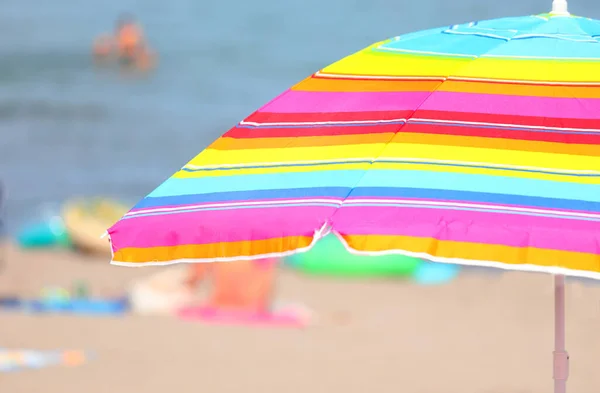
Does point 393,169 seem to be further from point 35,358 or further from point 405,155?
point 35,358

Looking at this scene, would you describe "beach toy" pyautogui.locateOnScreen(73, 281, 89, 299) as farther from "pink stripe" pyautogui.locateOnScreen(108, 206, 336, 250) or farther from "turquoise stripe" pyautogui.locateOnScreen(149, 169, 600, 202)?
"pink stripe" pyautogui.locateOnScreen(108, 206, 336, 250)

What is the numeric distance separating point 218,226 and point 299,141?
489mm

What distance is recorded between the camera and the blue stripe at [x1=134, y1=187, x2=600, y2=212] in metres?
2.88

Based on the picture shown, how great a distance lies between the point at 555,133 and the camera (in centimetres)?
316

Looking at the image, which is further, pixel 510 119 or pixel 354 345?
pixel 354 345

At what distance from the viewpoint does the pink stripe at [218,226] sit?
9.70ft

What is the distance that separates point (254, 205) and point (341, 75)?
2.36 feet

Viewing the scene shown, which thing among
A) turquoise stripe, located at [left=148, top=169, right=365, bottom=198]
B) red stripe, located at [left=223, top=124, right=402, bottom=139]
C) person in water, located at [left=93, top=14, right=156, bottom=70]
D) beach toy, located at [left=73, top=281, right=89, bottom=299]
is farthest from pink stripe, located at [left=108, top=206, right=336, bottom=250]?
person in water, located at [left=93, top=14, right=156, bottom=70]

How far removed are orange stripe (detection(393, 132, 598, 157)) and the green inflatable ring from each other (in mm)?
8072

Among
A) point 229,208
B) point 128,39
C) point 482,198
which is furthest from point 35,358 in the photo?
point 128,39

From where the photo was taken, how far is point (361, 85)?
3.52 meters

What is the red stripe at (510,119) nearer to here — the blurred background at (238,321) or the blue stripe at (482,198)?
the blue stripe at (482,198)

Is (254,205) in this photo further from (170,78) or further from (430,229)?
(170,78)

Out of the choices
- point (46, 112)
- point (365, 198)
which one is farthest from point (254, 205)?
point (46, 112)
